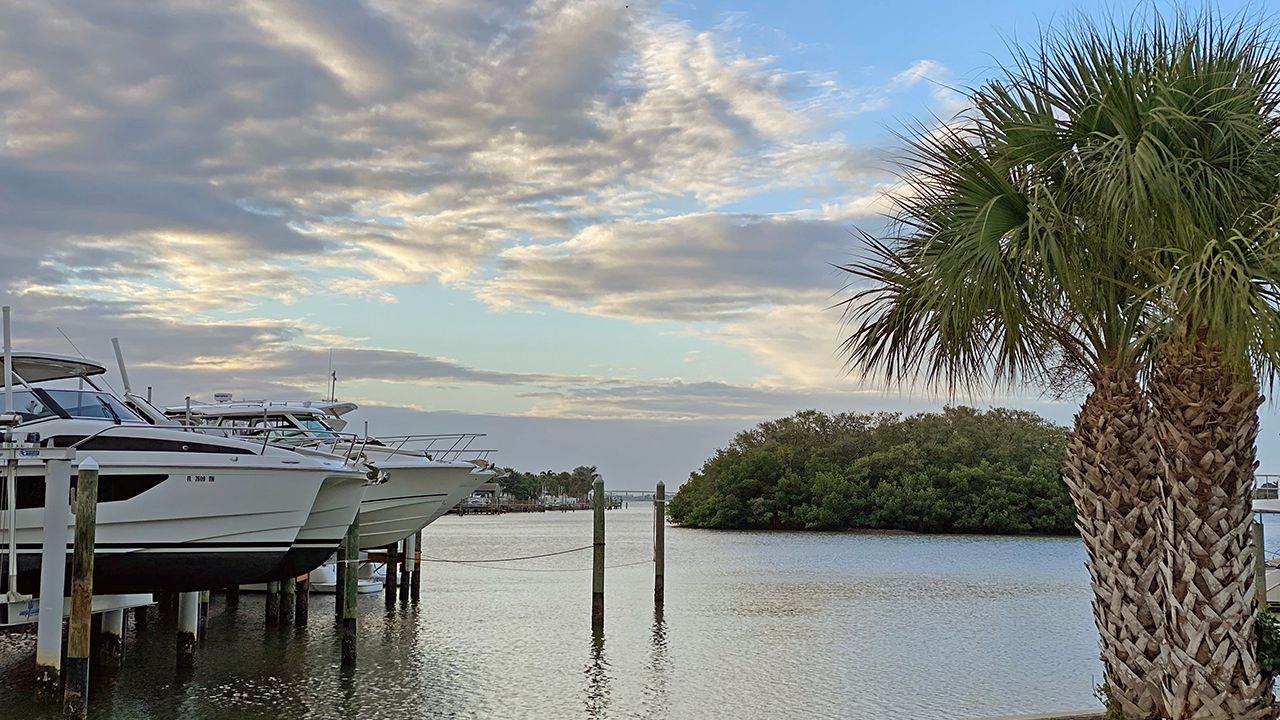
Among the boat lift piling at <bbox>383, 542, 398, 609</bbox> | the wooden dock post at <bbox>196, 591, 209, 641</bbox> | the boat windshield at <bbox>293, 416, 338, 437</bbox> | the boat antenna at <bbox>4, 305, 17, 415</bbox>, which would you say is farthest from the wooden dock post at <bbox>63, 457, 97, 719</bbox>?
the boat lift piling at <bbox>383, 542, 398, 609</bbox>

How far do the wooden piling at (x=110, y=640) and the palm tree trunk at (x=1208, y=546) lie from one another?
46.2ft

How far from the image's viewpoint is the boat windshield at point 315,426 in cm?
2423

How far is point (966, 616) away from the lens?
86.7 ft

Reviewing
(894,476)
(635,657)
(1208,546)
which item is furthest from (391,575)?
(894,476)

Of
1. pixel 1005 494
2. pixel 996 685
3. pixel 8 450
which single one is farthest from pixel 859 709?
pixel 1005 494

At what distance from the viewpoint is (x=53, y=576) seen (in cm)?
1258

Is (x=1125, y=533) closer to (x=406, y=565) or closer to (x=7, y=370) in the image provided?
(x=7, y=370)

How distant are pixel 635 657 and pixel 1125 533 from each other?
11.3 metres

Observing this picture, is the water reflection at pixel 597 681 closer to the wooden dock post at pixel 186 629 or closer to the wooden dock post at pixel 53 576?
the wooden dock post at pixel 186 629

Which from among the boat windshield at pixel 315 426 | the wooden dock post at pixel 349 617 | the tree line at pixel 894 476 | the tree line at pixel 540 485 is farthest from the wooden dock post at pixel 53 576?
the tree line at pixel 540 485

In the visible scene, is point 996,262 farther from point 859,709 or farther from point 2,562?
point 2,562

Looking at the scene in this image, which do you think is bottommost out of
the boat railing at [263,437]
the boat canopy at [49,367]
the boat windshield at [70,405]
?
the boat railing at [263,437]

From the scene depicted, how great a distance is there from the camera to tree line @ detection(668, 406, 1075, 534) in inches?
2990

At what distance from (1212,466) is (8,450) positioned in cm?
1291
